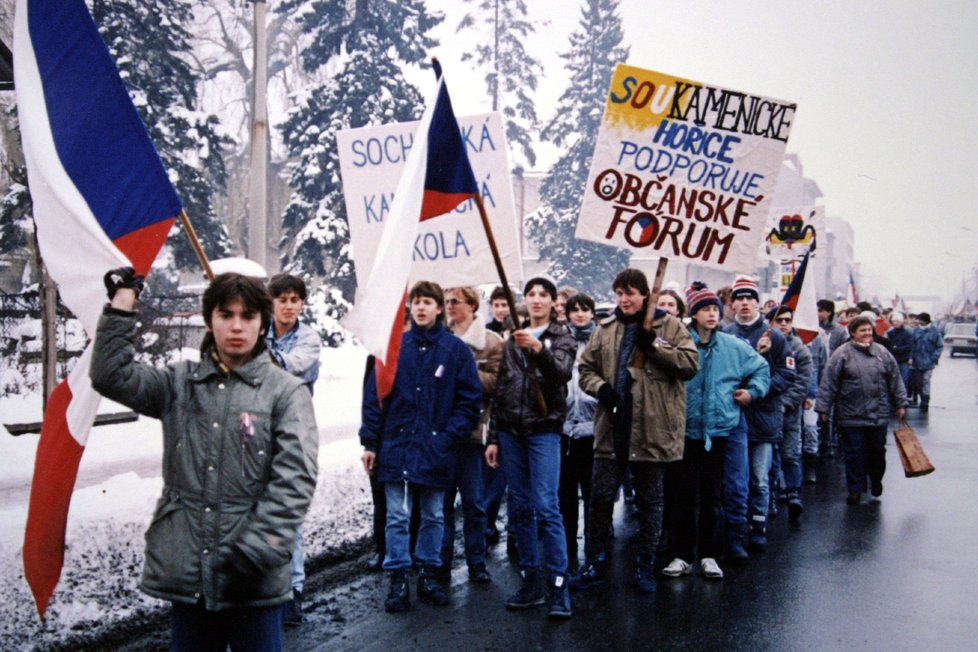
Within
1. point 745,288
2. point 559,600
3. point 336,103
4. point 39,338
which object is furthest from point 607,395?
point 336,103

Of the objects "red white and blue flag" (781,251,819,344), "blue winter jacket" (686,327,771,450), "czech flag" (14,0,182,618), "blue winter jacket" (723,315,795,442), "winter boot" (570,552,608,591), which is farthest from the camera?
"red white and blue flag" (781,251,819,344)

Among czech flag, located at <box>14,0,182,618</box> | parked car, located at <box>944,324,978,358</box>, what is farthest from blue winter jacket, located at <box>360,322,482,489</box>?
parked car, located at <box>944,324,978,358</box>

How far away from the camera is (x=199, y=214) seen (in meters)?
24.2

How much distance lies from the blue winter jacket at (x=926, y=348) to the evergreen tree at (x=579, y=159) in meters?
24.1

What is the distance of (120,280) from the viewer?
306 cm

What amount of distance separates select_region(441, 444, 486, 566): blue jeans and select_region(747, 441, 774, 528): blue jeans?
256 cm

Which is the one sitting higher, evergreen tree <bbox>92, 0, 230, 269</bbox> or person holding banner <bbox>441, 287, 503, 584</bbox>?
evergreen tree <bbox>92, 0, 230, 269</bbox>

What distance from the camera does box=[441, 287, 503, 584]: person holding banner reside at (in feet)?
21.6

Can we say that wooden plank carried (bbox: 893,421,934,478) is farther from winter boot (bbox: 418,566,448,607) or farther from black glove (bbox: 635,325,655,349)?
winter boot (bbox: 418,566,448,607)

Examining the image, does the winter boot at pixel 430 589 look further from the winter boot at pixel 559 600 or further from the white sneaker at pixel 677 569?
the white sneaker at pixel 677 569

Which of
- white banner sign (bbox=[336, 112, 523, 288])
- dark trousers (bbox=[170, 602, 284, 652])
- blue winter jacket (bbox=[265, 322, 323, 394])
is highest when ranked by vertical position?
white banner sign (bbox=[336, 112, 523, 288])

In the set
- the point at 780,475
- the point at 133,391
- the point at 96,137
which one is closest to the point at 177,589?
the point at 133,391

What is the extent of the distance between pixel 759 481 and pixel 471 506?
2.85m

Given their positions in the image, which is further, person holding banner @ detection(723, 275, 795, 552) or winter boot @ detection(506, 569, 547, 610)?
person holding banner @ detection(723, 275, 795, 552)
